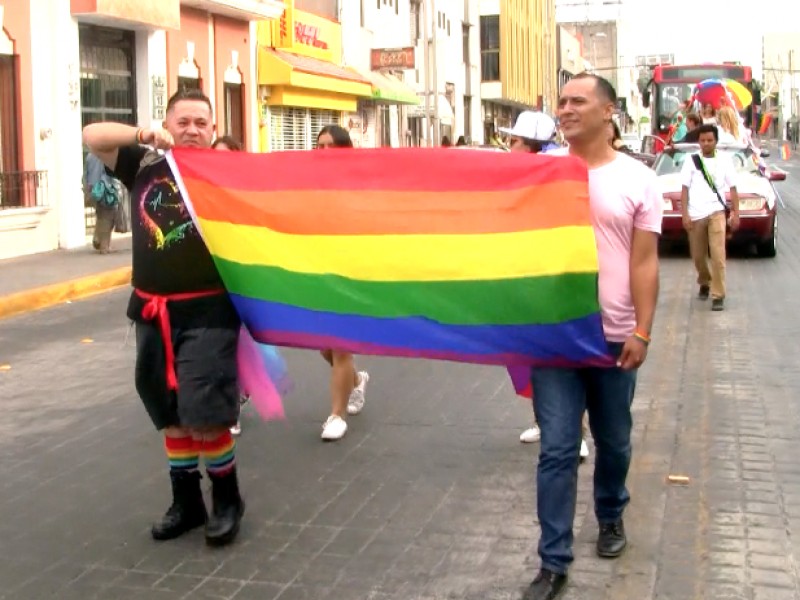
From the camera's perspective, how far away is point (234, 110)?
86.0 ft

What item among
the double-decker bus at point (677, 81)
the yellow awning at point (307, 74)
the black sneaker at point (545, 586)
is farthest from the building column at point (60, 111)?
the double-decker bus at point (677, 81)

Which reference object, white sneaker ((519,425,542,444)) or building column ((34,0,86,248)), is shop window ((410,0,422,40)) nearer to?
building column ((34,0,86,248))

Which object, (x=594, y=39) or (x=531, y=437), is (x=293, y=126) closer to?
(x=531, y=437)

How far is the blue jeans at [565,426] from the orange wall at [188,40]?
18.9 meters

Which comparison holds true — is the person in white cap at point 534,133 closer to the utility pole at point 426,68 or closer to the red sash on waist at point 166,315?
the red sash on waist at point 166,315

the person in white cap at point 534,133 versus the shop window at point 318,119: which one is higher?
the shop window at point 318,119

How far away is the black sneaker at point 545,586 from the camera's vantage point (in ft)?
14.7

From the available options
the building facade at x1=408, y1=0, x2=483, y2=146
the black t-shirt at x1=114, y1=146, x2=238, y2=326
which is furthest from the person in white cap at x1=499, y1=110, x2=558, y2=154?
the building facade at x1=408, y1=0, x2=483, y2=146

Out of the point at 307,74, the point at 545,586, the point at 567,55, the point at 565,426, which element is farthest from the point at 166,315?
the point at 567,55

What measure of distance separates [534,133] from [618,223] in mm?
2053

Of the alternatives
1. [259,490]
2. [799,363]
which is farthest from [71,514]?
[799,363]

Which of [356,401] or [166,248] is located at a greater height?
[166,248]

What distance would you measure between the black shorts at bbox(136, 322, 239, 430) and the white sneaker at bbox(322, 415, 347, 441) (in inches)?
78.2

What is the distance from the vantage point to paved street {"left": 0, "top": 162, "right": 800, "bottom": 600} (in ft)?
15.8
